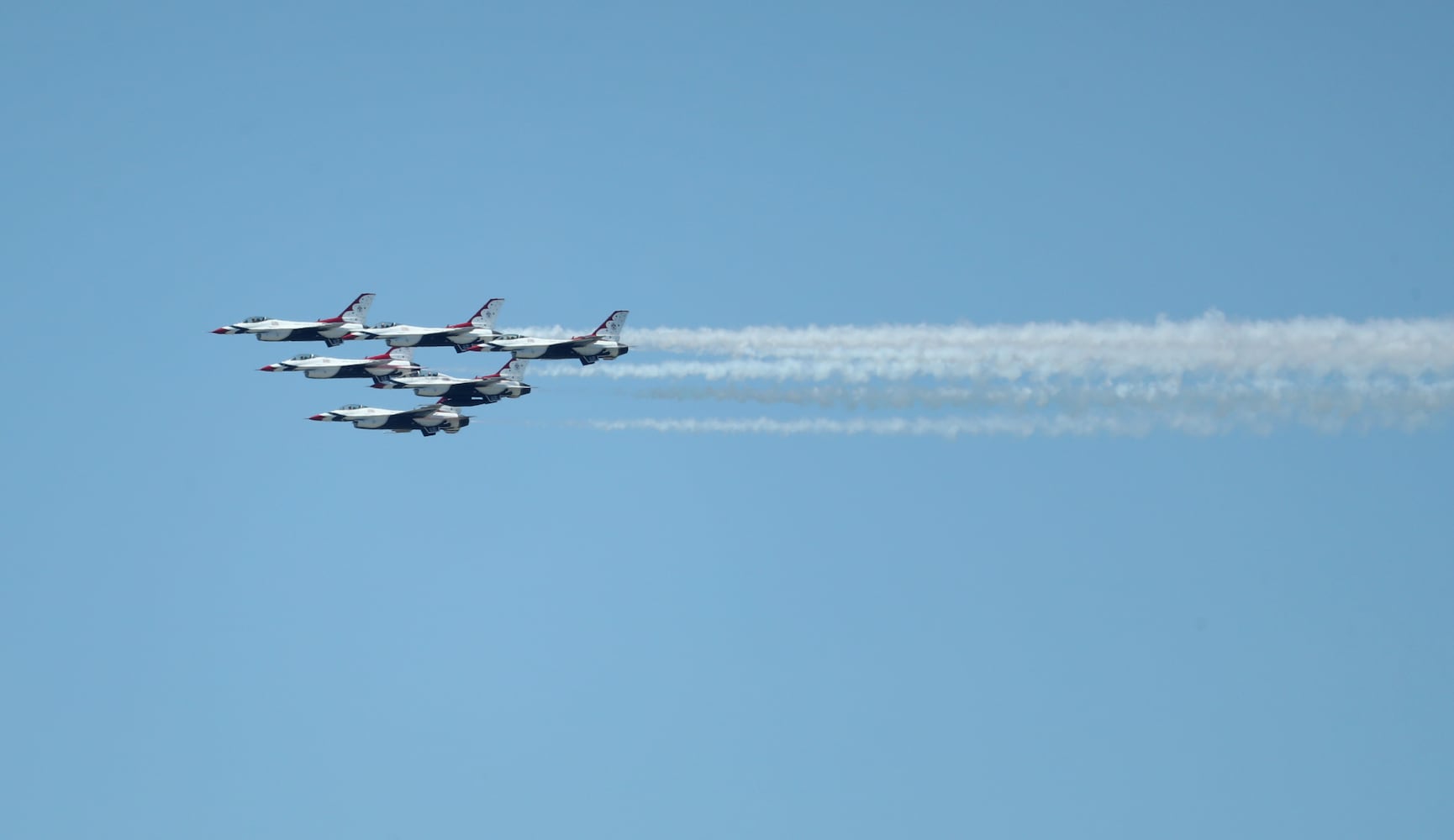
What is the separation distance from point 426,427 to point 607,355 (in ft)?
32.5

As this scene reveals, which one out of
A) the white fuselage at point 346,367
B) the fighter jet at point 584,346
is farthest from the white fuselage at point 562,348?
the white fuselage at point 346,367

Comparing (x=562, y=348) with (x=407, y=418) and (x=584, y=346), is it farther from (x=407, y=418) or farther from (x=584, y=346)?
(x=407, y=418)

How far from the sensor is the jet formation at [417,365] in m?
81.4

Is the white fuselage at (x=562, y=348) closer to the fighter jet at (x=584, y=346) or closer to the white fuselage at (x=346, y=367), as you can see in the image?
the fighter jet at (x=584, y=346)

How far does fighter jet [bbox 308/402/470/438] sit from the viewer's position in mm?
81625

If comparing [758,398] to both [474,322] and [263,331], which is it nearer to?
[474,322]

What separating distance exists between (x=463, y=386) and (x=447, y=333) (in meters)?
2.96

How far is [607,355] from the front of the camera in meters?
81.3

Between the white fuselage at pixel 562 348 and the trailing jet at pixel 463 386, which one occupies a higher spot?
the white fuselage at pixel 562 348

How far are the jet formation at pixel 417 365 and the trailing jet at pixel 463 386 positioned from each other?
4 centimetres

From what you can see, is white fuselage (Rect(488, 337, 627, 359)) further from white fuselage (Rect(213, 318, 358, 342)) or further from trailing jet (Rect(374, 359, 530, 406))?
white fuselage (Rect(213, 318, 358, 342))

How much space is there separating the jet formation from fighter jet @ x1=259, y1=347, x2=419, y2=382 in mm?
44

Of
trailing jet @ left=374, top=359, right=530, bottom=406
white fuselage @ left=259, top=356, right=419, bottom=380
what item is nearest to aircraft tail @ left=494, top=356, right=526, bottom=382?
trailing jet @ left=374, top=359, right=530, bottom=406

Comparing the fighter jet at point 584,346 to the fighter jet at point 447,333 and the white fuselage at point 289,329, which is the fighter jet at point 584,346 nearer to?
the fighter jet at point 447,333
